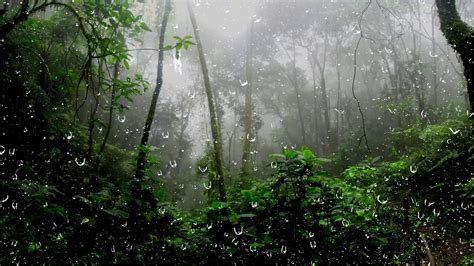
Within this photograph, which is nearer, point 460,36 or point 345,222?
point 460,36

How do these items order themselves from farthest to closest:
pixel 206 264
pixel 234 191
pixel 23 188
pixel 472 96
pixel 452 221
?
pixel 234 191, pixel 452 221, pixel 206 264, pixel 472 96, pixel 23 188

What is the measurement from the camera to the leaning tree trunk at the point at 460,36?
324 cm

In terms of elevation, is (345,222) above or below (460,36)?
below

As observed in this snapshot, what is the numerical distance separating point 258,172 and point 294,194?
2133 cm

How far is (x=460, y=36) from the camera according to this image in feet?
11.0

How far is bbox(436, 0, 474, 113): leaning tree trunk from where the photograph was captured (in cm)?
324

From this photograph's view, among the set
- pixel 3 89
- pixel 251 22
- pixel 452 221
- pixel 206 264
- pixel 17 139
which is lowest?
pixel 206 264

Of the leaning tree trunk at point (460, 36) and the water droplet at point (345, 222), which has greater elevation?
the leaning tree trunk at point (460, 36)

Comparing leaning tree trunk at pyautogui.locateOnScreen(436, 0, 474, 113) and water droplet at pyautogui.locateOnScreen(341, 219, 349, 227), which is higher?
leaning tree trunk at pyautogui.locateOnScreen(436, 0, 474, 113)

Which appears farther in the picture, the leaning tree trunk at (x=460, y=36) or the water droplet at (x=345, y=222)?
the water droplet at (x=345, y=222)

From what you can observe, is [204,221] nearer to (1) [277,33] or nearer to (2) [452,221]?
(2) [452,221]

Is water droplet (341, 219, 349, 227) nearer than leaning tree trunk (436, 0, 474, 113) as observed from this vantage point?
No

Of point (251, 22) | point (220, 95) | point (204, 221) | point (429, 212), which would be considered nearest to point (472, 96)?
point (429, 212)

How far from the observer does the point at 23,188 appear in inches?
106
